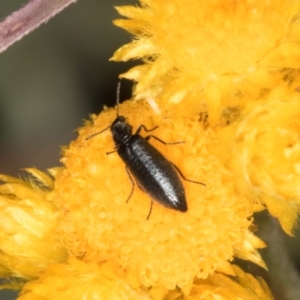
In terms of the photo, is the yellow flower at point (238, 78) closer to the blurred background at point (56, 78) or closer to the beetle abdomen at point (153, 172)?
the beetle abdomen at point (153, 172)

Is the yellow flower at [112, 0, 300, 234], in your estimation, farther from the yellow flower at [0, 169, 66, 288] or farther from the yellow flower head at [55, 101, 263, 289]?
the yellow flower at [0, 169, 66, 288]

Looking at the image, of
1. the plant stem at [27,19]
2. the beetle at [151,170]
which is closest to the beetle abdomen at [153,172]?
the beetle at [151,170]

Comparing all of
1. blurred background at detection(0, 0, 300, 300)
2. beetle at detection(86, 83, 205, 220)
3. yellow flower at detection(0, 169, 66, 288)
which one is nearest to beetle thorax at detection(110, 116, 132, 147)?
beetle at detection(86, 83, 205, 220)

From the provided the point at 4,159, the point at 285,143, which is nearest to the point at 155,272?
the point at 285,143

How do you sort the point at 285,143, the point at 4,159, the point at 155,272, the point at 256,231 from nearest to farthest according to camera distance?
the point at 285,143, the point at 155,272, the point at 256,231, the point at 4,159

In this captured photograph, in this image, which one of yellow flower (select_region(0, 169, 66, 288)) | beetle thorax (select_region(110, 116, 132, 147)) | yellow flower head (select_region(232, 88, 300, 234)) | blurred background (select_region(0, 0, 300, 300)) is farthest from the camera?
blurred background (select_region(0, 0, 300, 300))

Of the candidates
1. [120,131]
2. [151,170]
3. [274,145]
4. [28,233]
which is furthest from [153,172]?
[28,233]

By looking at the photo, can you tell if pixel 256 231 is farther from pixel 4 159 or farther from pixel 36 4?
pixel 4 159
